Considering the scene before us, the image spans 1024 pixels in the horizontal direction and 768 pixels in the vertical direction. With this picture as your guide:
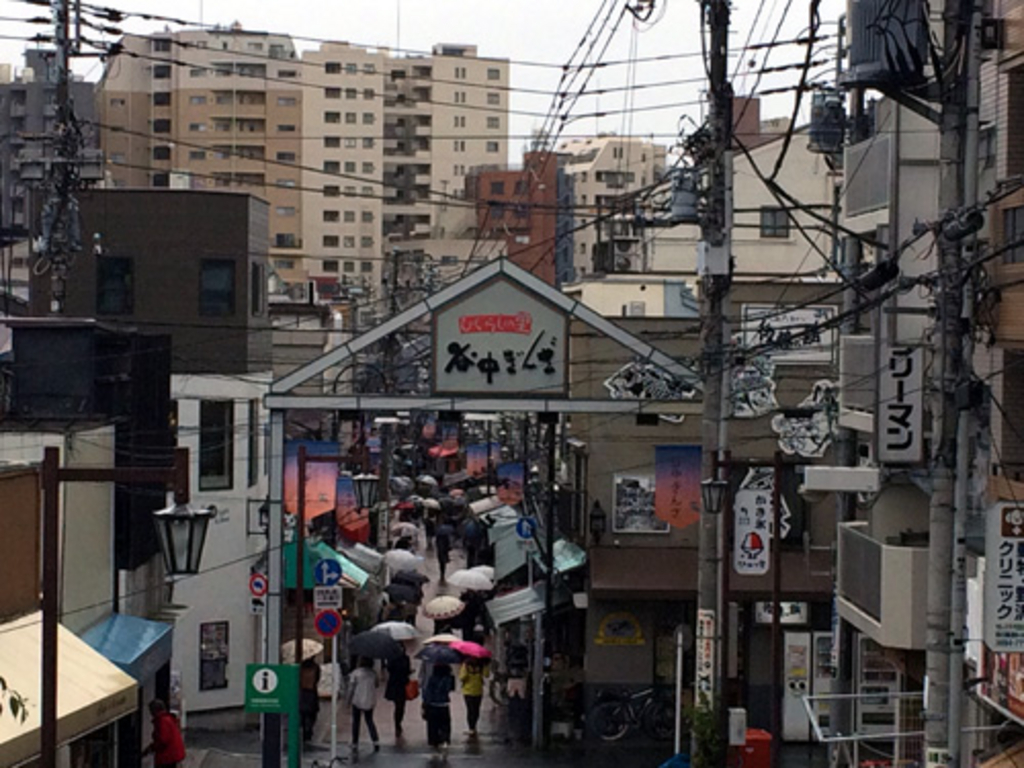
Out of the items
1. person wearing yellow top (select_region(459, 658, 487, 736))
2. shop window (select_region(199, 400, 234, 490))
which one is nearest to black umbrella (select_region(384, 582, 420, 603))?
shop window (select_region(199, 400, 234, 490))

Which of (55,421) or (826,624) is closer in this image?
(55,421)

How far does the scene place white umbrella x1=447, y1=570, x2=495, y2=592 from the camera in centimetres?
4222

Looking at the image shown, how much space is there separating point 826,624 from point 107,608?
13.4m

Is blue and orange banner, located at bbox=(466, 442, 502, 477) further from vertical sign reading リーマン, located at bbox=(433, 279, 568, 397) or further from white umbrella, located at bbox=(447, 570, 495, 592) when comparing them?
vertical sign reading リーマン, located at bbox=(433, 279, 568, 397)

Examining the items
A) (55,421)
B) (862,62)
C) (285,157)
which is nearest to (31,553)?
(55,421)

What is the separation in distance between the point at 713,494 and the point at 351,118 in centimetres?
10868

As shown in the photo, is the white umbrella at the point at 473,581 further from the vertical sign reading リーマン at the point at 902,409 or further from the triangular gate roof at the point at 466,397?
the vertical sign reading リーマン at the point at 902,409

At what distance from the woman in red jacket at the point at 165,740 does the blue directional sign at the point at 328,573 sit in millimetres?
5416

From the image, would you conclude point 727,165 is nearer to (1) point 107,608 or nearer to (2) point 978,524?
(2) point 978,524

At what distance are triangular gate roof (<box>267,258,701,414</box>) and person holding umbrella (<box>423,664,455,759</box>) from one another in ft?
14.6

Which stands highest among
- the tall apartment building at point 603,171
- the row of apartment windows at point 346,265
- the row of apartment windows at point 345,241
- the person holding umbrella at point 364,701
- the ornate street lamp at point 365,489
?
the tall apartment building at point 603,171

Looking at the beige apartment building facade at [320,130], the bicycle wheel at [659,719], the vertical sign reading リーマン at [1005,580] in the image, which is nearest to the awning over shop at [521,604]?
the bicycle wheel at [659,719]

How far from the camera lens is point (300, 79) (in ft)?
410

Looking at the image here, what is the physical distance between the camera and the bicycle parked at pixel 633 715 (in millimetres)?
32719
